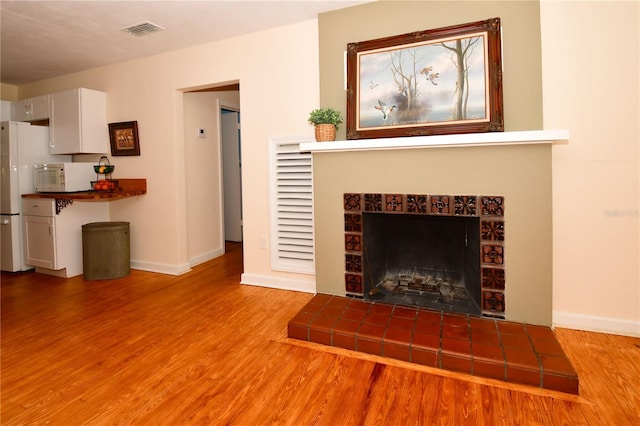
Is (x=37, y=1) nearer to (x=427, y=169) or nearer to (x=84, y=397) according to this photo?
(x=84, y=397)

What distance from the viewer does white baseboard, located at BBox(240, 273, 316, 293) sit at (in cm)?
321

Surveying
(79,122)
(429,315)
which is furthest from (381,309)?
(79,122)

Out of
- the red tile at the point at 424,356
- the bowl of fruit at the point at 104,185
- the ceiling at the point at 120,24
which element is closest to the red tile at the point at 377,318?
the red tile at the point at 424,356

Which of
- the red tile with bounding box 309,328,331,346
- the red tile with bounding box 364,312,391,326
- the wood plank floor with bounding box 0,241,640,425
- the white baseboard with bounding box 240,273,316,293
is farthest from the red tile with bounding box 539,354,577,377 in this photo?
the white baseboard with bounding box 240,273,316,293

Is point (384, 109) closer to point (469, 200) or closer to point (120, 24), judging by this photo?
point (469, 200)

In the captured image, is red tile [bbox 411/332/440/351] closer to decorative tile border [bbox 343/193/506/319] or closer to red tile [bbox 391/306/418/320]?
red tile [bbox 391/306/418/320]

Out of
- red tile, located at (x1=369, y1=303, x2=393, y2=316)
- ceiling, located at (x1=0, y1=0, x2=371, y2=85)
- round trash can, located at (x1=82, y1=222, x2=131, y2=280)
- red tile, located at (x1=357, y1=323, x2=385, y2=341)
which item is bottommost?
red tile, located at (x1=357, y1=323, x2=385, y2=341)

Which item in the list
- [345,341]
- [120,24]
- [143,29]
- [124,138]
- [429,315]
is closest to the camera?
[345,341]

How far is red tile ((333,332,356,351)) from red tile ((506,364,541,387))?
85 centimetres

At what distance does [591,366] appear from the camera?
1938 mm

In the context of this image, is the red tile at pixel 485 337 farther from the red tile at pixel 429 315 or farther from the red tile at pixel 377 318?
the red tile at pixel 377 318

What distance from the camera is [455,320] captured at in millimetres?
2328

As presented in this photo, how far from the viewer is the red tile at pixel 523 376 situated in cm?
178

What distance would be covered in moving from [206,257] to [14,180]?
7.41 ft
